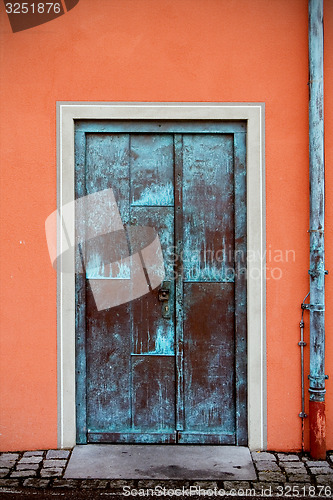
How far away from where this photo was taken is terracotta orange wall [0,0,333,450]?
3859 millimetres

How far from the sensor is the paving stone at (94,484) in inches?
132

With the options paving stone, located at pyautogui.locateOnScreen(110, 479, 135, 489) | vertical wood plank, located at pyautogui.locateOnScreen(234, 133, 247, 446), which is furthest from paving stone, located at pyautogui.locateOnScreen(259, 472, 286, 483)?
paving stone, located at pyautogui.locateOnScreen(110, 479, 135, 489)

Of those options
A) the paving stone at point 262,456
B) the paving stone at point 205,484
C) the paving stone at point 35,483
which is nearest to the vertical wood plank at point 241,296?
the paving stone at point 262,456

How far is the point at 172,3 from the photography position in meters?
3.86

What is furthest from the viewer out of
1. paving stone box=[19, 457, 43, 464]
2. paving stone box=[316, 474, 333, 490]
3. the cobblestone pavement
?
paving stone box=[19, 457, 43, 464]

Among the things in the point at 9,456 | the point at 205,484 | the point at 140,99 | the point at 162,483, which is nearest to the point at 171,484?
the point at 162,483

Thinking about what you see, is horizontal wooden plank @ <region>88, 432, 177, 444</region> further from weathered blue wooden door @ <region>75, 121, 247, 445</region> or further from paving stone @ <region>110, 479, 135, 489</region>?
paving stone @ <region>110, 479, 135, 489</region>

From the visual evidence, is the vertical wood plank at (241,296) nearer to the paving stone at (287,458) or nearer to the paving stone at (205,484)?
the paving stone at (287,458)

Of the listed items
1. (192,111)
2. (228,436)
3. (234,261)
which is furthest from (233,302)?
(192,111)

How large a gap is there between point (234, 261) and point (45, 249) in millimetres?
1530

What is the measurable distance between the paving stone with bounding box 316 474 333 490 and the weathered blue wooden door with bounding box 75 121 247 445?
0.76 metres

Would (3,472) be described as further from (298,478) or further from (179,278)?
(298,478)

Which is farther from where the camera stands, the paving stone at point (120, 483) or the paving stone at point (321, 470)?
the paving stone at point (321, 470)

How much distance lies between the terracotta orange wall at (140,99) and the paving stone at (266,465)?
0.26 meters
